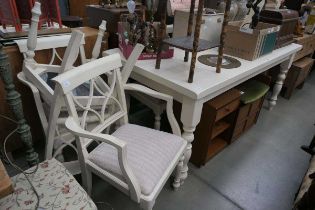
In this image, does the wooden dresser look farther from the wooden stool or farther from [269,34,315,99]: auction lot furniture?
[269,34,315,99]: auction lot furniture

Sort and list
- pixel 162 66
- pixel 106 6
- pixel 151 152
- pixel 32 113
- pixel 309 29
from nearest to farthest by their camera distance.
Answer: pixel 151 152, pixel 162 66, pixel 32 113, pixel 106 6, pixel 309 29

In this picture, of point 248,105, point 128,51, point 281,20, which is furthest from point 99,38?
point 281,20

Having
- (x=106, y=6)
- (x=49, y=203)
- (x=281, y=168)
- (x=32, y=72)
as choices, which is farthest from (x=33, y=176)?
(x=281, y=168)

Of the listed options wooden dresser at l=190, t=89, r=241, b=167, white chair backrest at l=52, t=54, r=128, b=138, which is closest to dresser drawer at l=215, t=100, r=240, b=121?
wooden dresser at l=190, t=89, r=241, b=167

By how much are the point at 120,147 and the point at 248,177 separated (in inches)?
44.3

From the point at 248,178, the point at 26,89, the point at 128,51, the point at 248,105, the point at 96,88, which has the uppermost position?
the point at 128,51

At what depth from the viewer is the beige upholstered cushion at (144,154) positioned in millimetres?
956

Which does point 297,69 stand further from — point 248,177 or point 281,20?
point 248,177

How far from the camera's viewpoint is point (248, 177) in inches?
62.3

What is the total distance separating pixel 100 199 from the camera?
4.46ft

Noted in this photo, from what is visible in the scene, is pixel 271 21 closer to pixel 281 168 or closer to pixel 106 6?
pixel 281 168

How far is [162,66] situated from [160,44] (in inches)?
5.9

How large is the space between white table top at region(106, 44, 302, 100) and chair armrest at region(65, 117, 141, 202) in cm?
44

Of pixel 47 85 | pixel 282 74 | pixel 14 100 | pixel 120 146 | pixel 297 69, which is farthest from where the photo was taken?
pixel 297 69
